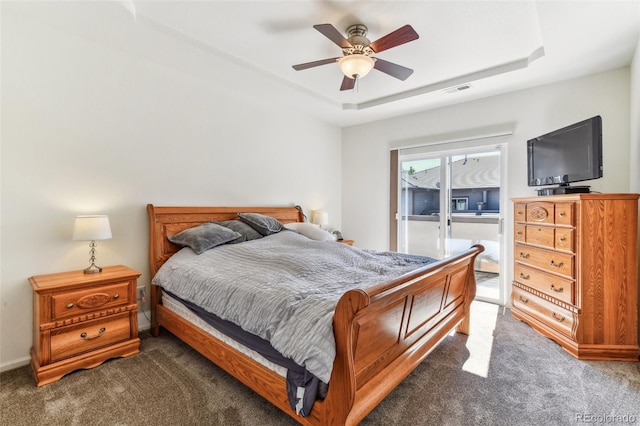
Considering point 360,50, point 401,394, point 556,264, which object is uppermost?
point 360,50

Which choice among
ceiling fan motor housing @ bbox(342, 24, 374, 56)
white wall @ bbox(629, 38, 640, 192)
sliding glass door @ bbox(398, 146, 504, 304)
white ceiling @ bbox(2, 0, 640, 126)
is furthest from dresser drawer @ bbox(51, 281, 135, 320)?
white wall @ bbox(629, 38, 640, 192)

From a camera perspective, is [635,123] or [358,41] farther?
[635,123]

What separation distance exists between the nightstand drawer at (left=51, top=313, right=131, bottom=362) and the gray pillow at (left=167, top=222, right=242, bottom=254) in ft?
2.52

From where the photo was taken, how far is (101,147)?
269cm

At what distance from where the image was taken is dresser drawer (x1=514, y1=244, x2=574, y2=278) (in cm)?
259

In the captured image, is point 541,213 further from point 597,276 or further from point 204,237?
point 204,237

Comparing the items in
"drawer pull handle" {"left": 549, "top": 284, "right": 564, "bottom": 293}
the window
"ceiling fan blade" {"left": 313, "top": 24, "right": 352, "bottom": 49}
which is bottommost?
"drawer pull handle" {"left": 549, "top": 284, "right": 564, "bottom": 293}

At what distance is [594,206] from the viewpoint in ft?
7.99

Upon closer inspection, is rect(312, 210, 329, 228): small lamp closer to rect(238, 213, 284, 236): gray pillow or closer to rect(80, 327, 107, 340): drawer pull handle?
rect(238, 213, 284, 236): gray pillow

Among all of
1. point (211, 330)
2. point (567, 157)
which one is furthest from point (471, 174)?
point (211, 330)

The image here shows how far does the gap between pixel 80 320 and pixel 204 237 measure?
1.10 meters

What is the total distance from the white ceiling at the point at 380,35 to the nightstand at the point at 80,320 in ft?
6.69

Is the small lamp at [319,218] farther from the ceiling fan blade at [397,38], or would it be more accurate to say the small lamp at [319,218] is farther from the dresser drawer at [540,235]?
the ceiling fan blade at [397,38]

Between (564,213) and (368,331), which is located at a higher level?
(564,213)
